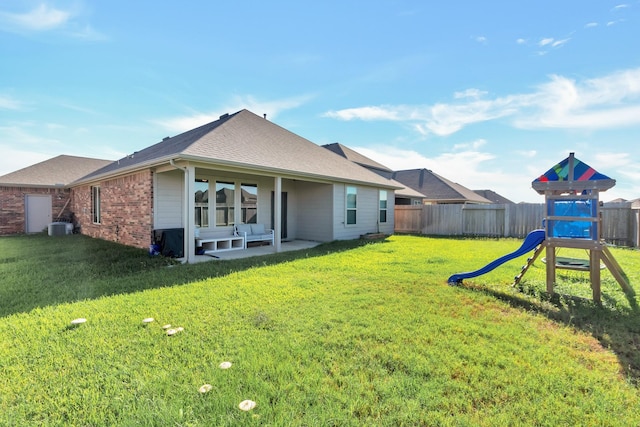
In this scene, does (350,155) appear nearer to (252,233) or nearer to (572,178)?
(252,233)

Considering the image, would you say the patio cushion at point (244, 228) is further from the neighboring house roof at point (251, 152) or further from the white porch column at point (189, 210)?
the white porch column at point (189, 210)

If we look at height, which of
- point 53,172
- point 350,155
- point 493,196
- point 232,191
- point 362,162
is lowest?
point 232,191

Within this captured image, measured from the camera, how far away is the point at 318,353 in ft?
9.64

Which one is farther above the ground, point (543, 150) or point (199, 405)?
point (543, 150)

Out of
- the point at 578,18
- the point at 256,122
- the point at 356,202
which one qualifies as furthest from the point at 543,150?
the point at 256,122

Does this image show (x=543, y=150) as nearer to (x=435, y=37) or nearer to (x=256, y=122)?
(x=435, y=37)

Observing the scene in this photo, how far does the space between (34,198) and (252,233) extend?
1412 centimetres

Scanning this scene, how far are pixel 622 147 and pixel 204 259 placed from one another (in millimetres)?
15379

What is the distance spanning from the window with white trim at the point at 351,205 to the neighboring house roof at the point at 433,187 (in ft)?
39.9

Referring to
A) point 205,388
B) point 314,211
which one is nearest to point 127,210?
point 314,211

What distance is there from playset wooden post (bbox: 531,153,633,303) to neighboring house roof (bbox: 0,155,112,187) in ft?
69.5

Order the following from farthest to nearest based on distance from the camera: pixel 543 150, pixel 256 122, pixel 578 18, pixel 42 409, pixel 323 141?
pixel 323 141
pixel 256 122
pixel 543 150
pixel 578 18
pixel 42 409

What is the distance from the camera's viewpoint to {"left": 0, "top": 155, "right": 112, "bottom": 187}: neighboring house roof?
15633 mm

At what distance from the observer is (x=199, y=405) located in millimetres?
2199
